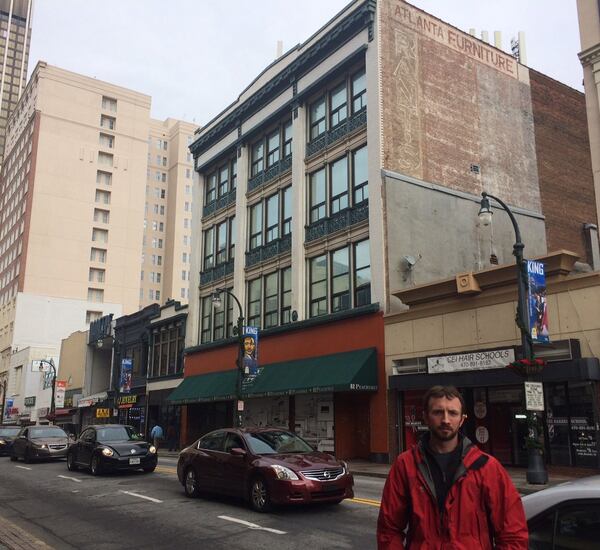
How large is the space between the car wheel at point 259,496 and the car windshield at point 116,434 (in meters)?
9.47

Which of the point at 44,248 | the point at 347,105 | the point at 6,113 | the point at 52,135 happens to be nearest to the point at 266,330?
the point at 347,105

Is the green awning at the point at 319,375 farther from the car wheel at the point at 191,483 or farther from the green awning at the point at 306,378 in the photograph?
the car wheel at the point at 191,483

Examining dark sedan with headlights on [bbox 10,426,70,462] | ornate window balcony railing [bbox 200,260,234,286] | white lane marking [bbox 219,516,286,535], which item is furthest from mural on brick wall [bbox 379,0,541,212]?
white lane marking [bbox 219,516,286,535]

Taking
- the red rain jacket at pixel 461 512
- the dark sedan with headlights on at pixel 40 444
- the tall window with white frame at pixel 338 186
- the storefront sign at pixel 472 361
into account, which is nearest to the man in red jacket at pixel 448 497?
the red rain jacket at pixel 461 512

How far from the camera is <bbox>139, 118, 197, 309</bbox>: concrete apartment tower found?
109562mm

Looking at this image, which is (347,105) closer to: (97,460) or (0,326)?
(97,460)

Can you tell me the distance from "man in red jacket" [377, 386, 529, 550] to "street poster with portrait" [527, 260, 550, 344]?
1396 cm

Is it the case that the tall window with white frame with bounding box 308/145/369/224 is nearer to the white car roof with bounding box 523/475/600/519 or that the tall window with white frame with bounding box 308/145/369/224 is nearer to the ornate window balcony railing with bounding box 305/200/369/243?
the ornate window balcony railing with bounding box 305/200/369/243

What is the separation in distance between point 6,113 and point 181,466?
156060mm

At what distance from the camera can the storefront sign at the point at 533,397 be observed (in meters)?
15.6

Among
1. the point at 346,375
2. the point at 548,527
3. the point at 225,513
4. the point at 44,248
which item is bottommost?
the point at 225,513

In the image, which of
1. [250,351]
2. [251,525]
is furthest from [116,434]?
[251,525]

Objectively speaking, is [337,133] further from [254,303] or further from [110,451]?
[110,451]

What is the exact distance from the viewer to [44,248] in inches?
3216
